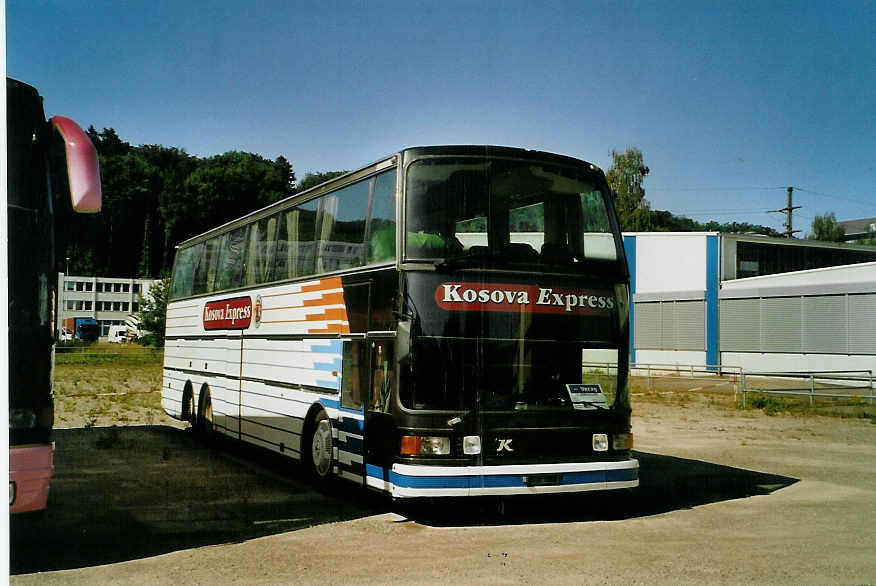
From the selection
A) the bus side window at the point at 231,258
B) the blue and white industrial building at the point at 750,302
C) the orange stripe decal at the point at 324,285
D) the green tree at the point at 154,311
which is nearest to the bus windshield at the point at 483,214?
the orange stripe decal at the point at 324,285

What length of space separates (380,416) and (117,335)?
6735mm

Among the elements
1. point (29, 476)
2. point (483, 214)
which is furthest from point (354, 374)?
point (29, 476)

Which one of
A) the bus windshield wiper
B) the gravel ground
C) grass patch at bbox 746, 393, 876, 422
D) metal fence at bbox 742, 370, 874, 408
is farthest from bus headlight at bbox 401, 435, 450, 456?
metal fence at bbox 742, 370, 874, 408

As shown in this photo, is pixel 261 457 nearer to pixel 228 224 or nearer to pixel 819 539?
pixel 228 224

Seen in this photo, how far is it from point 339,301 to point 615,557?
13.8 ft

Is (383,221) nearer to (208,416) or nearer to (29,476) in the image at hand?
(29,476)

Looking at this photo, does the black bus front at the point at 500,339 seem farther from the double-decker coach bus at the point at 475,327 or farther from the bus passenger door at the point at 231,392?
the bus passenger door at the point at 231,392

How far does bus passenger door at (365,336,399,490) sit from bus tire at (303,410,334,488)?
1.15m

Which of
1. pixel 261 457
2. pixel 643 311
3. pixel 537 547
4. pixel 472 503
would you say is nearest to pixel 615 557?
pixel 537 547

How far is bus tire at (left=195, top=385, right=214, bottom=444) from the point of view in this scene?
14391 mm

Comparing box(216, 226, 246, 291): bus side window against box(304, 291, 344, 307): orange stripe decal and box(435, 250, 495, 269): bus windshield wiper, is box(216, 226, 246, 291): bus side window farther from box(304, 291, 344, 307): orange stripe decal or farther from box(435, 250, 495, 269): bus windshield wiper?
box(435, 250, 495, 269): bus windshield wiper

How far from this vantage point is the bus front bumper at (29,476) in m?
5.69

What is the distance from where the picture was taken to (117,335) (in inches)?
539

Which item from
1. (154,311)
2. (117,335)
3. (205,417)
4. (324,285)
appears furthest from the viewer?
(205,417)
